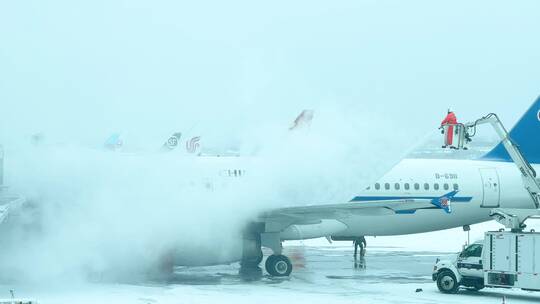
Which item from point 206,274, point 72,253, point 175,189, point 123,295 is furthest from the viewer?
point 206,274

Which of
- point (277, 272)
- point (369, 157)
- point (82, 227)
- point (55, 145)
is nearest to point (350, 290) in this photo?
point (277, 272)

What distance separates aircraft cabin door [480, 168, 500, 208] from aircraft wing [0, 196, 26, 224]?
58.8 ft

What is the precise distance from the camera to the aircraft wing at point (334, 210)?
91.7 ft

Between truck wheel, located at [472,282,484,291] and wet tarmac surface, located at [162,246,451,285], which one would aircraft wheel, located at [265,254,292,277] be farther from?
truck wheel, located at [472,282,484,291]

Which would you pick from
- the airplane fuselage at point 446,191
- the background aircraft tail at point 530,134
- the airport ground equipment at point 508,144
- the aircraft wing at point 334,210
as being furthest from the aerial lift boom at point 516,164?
the background aircraft tail at point 530,134

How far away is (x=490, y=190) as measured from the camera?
3384 cm

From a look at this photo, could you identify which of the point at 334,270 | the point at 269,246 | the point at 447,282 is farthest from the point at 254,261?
the point at 447,282

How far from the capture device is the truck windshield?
25516 mm

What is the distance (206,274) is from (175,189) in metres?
3.70

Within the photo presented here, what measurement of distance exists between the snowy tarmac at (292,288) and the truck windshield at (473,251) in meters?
1.17

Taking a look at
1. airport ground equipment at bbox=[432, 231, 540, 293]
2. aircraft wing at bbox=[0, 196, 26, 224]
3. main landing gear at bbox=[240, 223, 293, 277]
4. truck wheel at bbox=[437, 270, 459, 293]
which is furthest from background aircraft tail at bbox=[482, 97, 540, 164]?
aircraft wing at bbox=[0, 196, 26, 224]

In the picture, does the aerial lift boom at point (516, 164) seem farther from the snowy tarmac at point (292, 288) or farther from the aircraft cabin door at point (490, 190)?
the aircraft cabin door at point (490, 190)

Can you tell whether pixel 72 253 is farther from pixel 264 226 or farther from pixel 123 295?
pixel 264 226

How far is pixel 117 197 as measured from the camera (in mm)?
26453
